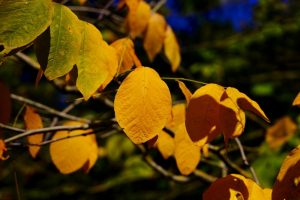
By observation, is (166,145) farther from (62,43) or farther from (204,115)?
(62,43)

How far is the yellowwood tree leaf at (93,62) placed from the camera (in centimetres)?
84

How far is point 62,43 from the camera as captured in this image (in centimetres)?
82

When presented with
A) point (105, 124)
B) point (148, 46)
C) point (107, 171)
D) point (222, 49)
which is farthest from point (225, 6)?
point (105, 124)

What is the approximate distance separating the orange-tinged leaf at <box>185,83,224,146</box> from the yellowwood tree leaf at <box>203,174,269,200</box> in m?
0.09

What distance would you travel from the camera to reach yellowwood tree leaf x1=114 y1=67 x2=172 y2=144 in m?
0.80

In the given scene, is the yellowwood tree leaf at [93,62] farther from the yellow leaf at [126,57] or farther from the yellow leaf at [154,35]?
the yellow leaf at [154,35]

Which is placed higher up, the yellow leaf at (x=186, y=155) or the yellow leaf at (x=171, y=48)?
Answer: the yellow leaf at (x=186, y=155)

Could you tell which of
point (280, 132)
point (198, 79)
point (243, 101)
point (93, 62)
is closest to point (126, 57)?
point (93, 62)

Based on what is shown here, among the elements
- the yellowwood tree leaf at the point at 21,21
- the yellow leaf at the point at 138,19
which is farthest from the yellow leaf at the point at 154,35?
the yellowwood tree leaf at the point at 21,21

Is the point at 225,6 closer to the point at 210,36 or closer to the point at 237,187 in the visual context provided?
the point at 210,36

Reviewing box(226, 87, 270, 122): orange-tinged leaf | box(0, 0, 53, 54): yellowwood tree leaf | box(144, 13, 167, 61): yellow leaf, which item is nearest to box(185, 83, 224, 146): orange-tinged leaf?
box(226, 87, 270, 122): orange-tinged leaf

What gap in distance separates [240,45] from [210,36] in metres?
0.54

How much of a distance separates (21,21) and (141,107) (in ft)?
0.77

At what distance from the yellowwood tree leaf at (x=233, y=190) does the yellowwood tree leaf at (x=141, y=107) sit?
0.53 feet
